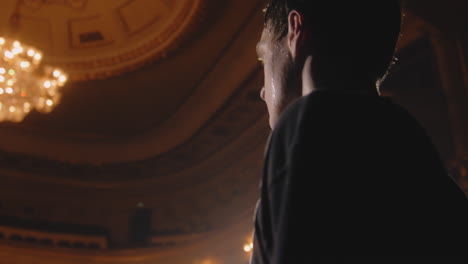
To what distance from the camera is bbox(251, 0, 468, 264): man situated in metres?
0.58

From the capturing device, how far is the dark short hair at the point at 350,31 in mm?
830

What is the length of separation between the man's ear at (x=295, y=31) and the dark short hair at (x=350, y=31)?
0.04 feet

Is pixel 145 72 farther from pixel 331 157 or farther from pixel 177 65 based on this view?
pixel 331 157

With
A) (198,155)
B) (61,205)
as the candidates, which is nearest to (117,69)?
(198,155)

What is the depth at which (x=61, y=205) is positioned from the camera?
9.37 m

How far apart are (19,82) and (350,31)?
18.5 ft

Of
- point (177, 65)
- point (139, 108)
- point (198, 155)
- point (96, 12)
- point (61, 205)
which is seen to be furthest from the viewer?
point (61, 205)

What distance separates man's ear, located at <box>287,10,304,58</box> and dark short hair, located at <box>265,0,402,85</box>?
1cm

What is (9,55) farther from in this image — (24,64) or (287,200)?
(287,200)

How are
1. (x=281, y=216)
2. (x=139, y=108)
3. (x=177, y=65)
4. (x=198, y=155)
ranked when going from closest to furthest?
(x=281, y=216)
(x=177, y=65)
(x=139, y=108)
(x=198, y=155)

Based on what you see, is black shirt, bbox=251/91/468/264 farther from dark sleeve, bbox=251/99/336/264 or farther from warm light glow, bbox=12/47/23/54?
warm light glow, bbox=12/47/23/54

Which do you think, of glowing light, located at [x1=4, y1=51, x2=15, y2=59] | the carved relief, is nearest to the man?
glowing light, located at [x1=4, y1=51, x2=15, y2=59]

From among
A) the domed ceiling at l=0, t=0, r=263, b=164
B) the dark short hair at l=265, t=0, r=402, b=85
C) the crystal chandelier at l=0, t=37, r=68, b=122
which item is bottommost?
the dark short hair at l=265, t=0, r=402, b=85

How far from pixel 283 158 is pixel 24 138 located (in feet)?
29.3
